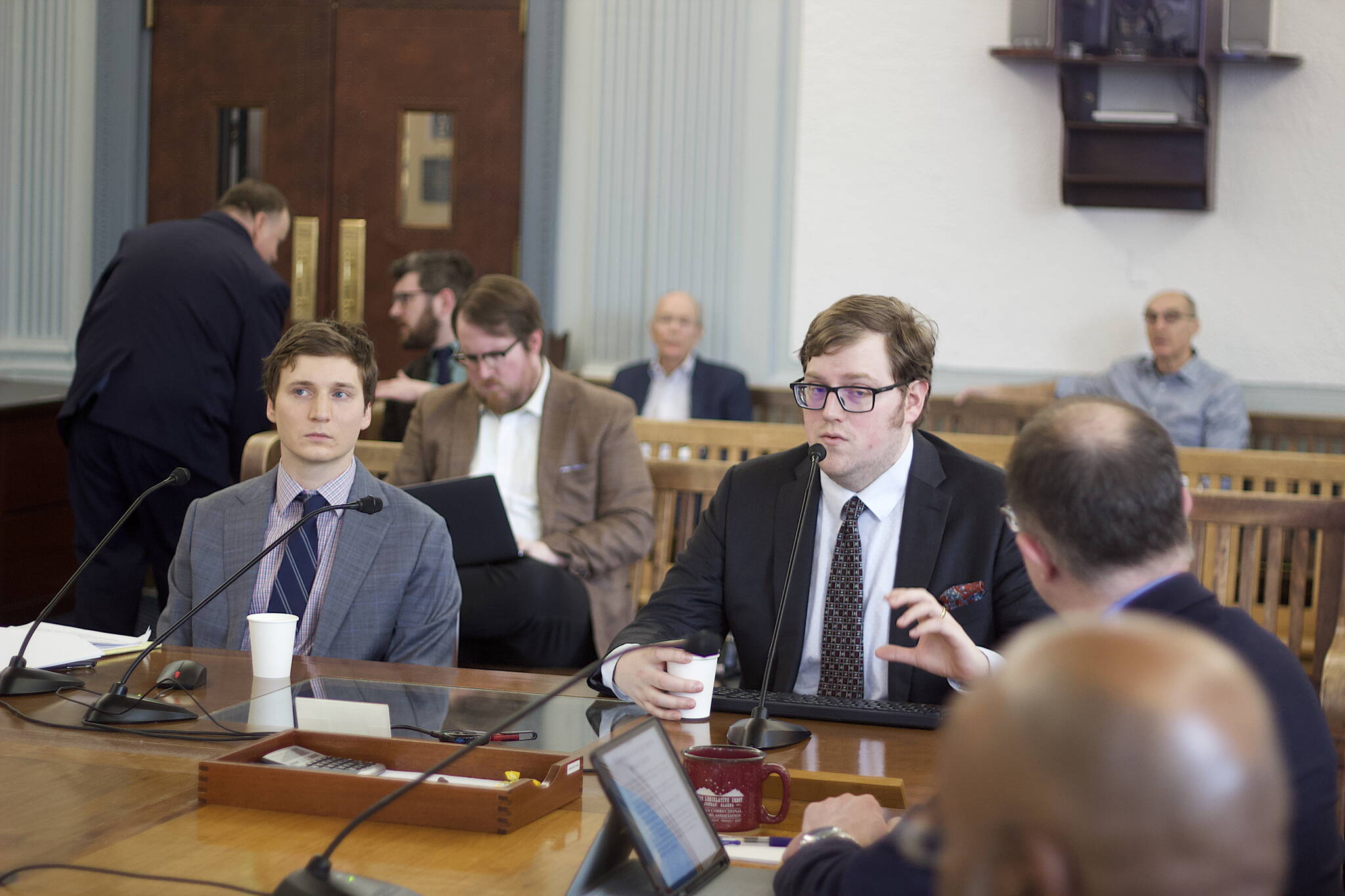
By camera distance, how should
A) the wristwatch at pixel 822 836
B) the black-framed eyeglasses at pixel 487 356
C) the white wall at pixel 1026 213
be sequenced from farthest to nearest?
the white wall at pixel 1026 213 → the black-framed eyeglasses at pixel 487 356 → the wristwatch at pixel 822 836

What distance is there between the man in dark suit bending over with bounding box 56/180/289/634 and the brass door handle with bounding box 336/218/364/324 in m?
1.69

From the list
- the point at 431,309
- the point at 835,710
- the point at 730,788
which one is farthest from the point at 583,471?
the point at 730,788

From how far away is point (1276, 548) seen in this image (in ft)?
8.95

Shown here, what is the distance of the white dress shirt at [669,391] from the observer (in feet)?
17.6

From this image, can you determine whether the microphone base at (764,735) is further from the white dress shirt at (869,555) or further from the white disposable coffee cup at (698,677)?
the white dress shirt at (869,555)

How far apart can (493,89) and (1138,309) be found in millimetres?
2861

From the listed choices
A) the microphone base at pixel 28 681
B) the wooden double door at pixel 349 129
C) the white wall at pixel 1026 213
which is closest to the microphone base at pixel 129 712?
the microphone base at pixel 28 681

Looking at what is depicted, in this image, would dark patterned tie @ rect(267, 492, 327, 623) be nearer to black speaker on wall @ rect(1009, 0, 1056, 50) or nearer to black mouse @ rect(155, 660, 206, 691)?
black mouse @ rect(155, 660, 206, 691)

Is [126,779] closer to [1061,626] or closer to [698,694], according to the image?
[698,694]

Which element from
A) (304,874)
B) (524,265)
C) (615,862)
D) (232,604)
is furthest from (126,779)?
(524,265)

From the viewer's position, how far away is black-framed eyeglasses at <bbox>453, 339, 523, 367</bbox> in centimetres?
359

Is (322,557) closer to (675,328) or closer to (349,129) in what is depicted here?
(675,328)

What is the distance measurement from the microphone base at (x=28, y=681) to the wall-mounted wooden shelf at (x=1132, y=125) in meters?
4.36

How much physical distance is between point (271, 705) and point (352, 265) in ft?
14.4
